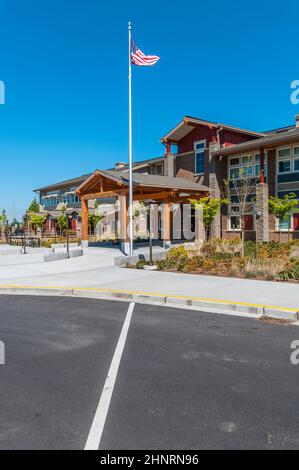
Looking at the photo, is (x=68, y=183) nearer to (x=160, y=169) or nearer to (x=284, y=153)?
(x=160, y=169)

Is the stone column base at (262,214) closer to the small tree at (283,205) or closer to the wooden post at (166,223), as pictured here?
the small tree at (283,205)

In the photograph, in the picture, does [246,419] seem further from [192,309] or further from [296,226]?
[296,226]

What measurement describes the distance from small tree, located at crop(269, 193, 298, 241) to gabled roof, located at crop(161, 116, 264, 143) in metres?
7.25

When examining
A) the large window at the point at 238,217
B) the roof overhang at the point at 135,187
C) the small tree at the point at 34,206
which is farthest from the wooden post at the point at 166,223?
the small tree at the point at 34,206

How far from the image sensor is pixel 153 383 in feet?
14.5

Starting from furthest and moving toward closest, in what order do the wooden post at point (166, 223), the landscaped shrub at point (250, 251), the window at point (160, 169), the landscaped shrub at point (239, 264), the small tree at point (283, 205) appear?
the window at point (160, 169) < the wooden post at point (166, 223) < the small tree at point (283, 205) < the landscaped shrub at point (250, 251) < the landscaped shrub at point (239, 264)

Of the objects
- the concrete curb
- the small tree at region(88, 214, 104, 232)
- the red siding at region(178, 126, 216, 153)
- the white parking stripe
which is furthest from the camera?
the small tree at region(88, 214, 104, 232)

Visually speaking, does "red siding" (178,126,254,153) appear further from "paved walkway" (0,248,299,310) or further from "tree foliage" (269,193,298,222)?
"paved walkway" (0,248,299,310)

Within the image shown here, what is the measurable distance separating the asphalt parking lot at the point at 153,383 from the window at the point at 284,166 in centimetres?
1919

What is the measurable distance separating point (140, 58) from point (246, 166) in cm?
1149

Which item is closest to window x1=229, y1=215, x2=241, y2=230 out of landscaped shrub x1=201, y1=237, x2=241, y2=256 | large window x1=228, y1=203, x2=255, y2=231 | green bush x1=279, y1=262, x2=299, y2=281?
large window x1=228, y1=203, x2=255, y2=231

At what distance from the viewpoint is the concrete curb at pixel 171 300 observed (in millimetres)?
7672

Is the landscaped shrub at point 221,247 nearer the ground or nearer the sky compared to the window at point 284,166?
nearer the ground

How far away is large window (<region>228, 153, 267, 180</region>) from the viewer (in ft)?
85.0
